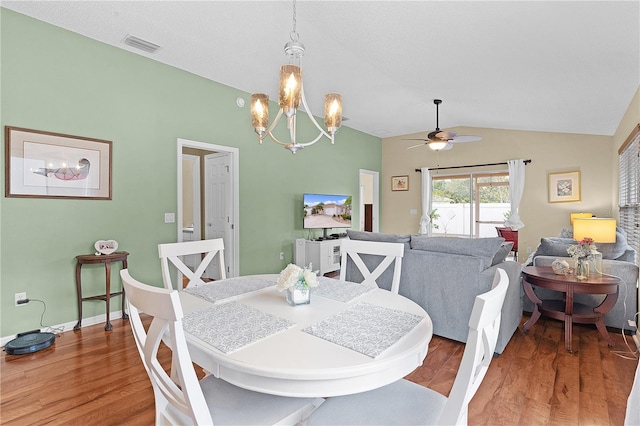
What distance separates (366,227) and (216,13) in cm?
551

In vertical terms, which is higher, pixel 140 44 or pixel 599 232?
pixel 140 44

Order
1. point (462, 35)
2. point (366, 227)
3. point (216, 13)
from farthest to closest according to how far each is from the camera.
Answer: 1. point (366, 227)
2. point (216, 13)
3. point (462, 35)

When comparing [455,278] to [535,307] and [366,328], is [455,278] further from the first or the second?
[366,328]

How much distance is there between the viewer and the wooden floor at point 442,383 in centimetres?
182

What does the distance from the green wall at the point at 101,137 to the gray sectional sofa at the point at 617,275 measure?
3.60 meters

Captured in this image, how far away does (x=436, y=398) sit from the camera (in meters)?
1.24

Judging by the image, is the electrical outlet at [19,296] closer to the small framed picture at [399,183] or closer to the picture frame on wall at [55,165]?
the picture frame on wall at [55,165]

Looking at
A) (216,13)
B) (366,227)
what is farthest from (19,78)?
(366,227)

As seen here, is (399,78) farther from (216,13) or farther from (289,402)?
(289,402)

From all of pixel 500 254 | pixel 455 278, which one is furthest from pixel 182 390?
pixel 500 254

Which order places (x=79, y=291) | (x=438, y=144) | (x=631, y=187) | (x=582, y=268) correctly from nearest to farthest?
(x=582, y=268) < (x=79, y=291) < (x=631, y=187) < (x=438, y=144)

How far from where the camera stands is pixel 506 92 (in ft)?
12.4

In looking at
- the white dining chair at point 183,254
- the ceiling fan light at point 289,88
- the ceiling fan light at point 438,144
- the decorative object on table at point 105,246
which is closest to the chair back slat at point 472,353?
the ceiling fan light at point 289,88

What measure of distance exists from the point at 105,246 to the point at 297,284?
2611 mm
